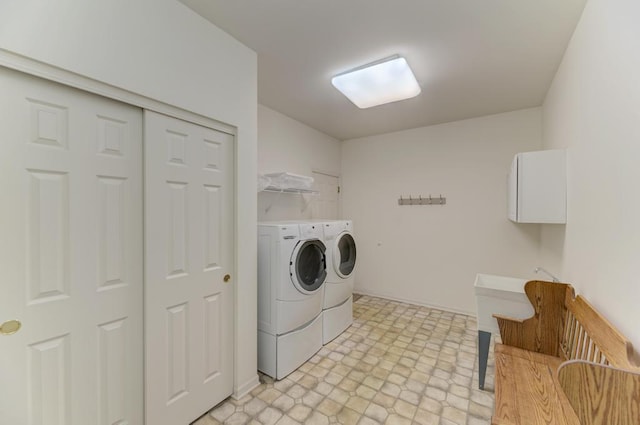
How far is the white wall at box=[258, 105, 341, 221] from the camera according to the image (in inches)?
121

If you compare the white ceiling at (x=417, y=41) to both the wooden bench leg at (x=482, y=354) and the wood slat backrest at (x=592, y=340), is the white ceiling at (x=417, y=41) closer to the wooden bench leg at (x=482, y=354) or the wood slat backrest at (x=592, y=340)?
the wood slat backrest at (x=592, y=340)

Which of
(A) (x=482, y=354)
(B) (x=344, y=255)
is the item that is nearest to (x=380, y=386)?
(A) (x=482, y=354)

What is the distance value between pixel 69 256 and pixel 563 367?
1997mm

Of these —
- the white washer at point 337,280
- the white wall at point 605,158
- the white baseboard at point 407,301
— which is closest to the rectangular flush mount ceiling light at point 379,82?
the white wall at point 605,158

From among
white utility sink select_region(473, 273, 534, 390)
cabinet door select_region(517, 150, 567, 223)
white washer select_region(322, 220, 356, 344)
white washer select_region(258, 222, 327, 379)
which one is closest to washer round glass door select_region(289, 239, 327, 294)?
white washer select_region(258, 222, 327, 379)

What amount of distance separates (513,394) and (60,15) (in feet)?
8.87

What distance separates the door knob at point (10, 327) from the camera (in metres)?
1.08

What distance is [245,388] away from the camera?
2.00 meters

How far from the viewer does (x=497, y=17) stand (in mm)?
1687

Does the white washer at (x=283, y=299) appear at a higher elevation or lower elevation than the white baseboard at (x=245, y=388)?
higher

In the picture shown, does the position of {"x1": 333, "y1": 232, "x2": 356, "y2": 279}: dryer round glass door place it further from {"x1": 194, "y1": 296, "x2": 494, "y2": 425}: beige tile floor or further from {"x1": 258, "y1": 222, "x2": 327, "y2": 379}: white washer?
{"x1": 194, "y1": 296, "x2": 494, "y2": 425}: beige tile floor

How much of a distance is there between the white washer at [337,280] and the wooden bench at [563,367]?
146cm

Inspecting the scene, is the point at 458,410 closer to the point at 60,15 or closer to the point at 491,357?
the point at 491,357

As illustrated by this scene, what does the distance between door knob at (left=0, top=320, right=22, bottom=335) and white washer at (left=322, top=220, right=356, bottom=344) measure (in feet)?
6.81
